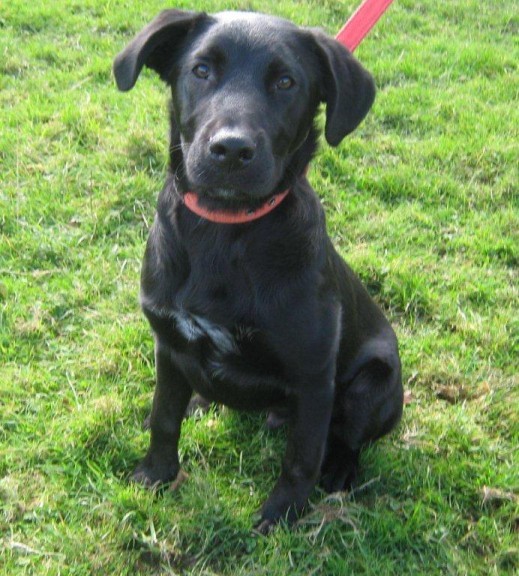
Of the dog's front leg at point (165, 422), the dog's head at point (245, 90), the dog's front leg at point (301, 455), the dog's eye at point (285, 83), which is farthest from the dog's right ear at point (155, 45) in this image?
the dog's front leg at point (301, 455)

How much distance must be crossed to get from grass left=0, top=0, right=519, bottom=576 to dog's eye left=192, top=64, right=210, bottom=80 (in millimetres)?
1350

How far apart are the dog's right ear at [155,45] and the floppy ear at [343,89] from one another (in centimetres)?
42

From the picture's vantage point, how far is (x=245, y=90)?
251 centimetres

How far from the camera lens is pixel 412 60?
241 inches

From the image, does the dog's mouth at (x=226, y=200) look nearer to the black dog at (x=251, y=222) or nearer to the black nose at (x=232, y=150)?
the black dog at (x=251, y=222)

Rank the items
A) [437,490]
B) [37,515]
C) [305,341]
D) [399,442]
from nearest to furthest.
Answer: [305,341] < [37,515] < [437,490] < [399,442]

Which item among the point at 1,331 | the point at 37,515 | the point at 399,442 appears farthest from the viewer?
the point at 1,331

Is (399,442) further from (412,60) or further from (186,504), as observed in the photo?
(412,60)

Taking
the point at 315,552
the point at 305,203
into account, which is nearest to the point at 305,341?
the point at 305,203

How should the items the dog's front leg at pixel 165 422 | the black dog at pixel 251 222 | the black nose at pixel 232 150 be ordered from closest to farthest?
the black nose at pixel 232 150 → the black dog at pixel 251 222 → the dog's front leg at pixel 165 422

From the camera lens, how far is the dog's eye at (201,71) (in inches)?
102

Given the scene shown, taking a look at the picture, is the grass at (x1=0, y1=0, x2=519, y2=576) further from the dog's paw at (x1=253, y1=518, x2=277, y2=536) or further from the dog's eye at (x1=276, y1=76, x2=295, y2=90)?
the dog's eye at (x1=276, y1=76, x2=295, y2=90)

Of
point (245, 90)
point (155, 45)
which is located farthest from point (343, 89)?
point (155, 45)

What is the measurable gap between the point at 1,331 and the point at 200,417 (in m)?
0.98
